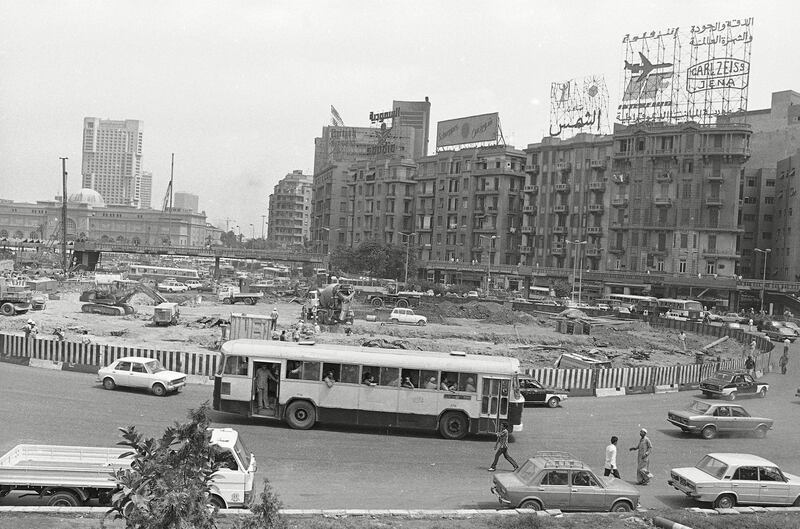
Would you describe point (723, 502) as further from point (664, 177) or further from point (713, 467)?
point (664, 177)

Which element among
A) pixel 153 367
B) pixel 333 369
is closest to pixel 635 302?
pixel 153 367

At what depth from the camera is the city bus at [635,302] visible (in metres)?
81.8

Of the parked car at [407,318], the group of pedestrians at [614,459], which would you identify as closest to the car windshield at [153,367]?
the group of pedestrians at [614,459]

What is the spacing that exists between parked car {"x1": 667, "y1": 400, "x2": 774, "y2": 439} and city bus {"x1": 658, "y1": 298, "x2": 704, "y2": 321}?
50947 millimetres

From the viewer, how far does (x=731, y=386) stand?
3288cm

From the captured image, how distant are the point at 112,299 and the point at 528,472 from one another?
50.1 meters

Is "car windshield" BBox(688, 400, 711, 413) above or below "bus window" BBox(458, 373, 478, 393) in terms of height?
below

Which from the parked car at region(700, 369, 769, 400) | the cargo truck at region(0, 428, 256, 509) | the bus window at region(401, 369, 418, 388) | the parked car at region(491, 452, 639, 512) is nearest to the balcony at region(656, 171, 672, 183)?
the parked car at region(700, 369, 769, 400)

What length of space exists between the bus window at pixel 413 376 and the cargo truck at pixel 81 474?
7.40m

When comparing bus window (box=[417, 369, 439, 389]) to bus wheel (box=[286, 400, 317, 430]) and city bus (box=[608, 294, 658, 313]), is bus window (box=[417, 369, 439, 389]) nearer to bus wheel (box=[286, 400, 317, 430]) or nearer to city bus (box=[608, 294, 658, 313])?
bus wheel (box=[286, 400, 317, 430])

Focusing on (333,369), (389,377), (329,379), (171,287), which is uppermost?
(333,369)

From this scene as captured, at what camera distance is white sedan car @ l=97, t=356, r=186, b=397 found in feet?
85.8

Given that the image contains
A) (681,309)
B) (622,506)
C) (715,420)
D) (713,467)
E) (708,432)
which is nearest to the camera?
(622,506)

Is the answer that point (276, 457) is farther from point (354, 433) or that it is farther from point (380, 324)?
point (380, 324)
